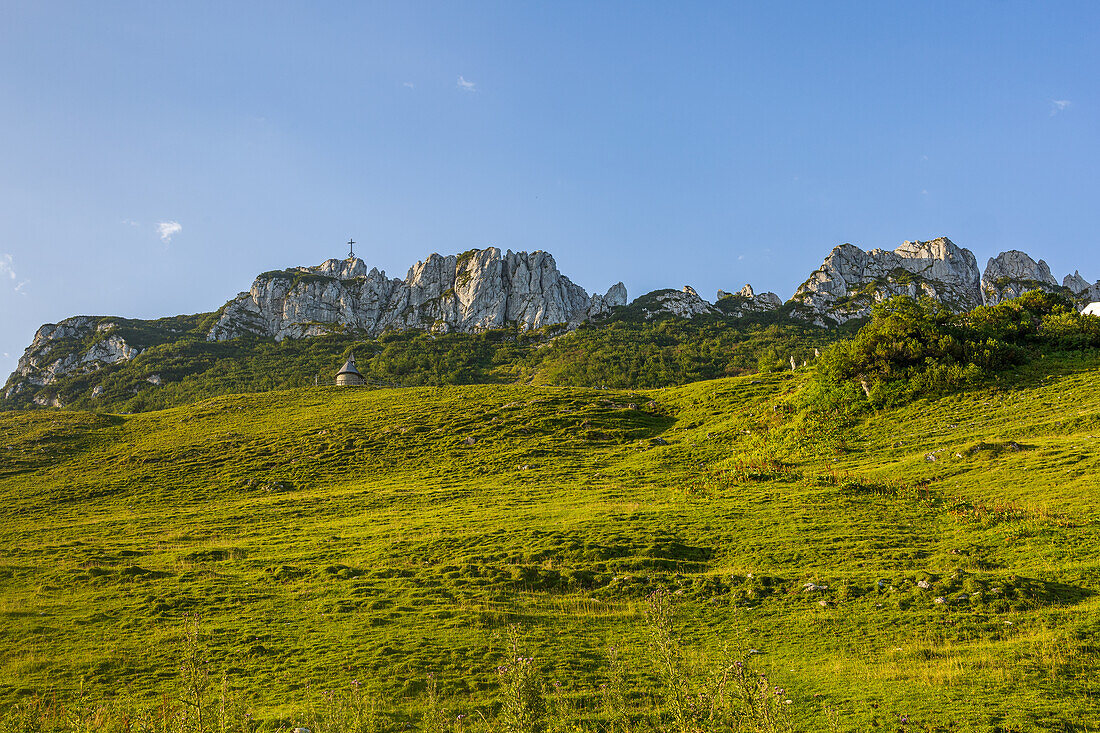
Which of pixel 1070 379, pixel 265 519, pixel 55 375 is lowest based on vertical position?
pixel 265 519

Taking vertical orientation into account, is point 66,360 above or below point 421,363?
above

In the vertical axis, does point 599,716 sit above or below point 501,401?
below

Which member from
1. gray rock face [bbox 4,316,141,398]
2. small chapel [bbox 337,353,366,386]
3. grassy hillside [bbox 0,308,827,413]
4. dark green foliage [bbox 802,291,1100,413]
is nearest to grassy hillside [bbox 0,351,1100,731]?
dark green foliage [bbox 802,291,1100,413]

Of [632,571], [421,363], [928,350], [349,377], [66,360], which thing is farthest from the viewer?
[66,360]

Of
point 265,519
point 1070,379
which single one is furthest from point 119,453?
point 1070,379

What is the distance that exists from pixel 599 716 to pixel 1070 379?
41.5m

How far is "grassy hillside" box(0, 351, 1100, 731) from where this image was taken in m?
12.7

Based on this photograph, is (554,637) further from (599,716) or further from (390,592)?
(390,592)

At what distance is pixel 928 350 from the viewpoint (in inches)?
1651

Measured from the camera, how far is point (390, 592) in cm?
1994

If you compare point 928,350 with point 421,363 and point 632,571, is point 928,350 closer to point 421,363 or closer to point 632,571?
point 632,571

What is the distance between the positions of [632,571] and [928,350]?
33.4 m

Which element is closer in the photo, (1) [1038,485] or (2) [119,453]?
(1) [1038,485]

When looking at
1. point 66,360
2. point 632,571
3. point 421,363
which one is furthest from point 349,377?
point 66,360
